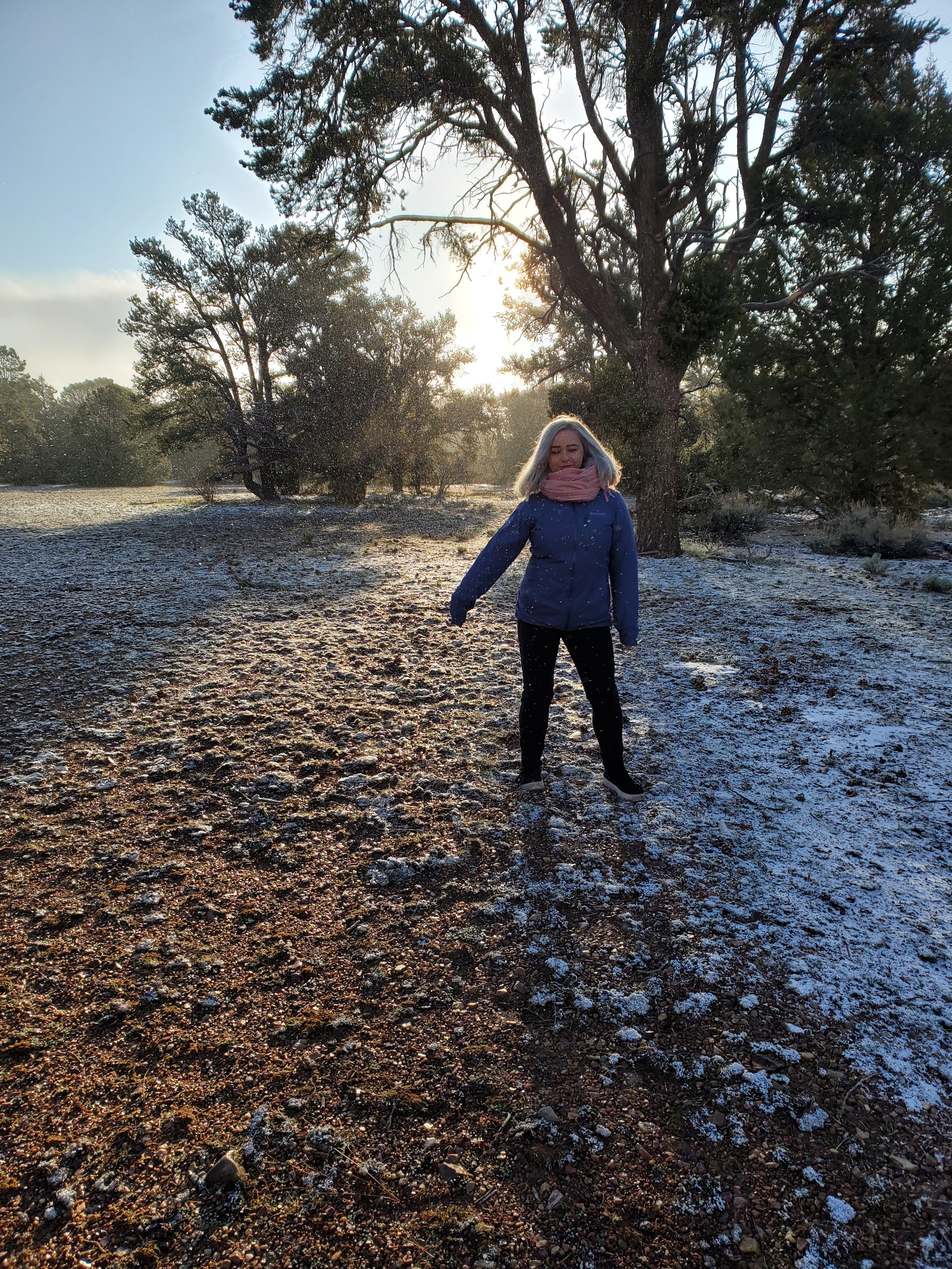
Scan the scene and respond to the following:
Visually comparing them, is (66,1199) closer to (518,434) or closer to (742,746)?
(742,746)

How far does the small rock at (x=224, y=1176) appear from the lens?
1657 mm

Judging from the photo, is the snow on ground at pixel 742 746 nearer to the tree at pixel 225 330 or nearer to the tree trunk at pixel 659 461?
the tree trunk at pixel 659 461

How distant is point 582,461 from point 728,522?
37.2 ft

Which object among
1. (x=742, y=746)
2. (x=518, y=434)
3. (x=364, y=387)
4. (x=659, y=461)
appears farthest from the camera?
(x=518, y=434)

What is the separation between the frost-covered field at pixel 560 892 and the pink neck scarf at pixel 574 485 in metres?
1.73

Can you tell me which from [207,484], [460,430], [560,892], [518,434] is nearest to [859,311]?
[560,892]

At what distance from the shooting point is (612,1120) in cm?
185

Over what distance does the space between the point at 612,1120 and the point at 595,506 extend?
2670 millimetres

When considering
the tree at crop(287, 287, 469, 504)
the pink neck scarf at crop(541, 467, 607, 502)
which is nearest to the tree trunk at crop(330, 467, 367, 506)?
the tree at crop(287, 287, 469, 504)

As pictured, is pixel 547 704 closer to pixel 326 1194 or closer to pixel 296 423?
pixel 326 1194

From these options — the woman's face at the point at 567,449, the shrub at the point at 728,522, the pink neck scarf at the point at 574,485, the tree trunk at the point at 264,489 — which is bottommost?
the shrub at the point at 728,522

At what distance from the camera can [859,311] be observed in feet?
40.8

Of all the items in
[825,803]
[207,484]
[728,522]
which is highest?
[207,484]

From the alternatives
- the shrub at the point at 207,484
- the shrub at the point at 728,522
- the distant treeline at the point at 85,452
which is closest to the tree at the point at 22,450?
the distant treeline at the point at 85,452
